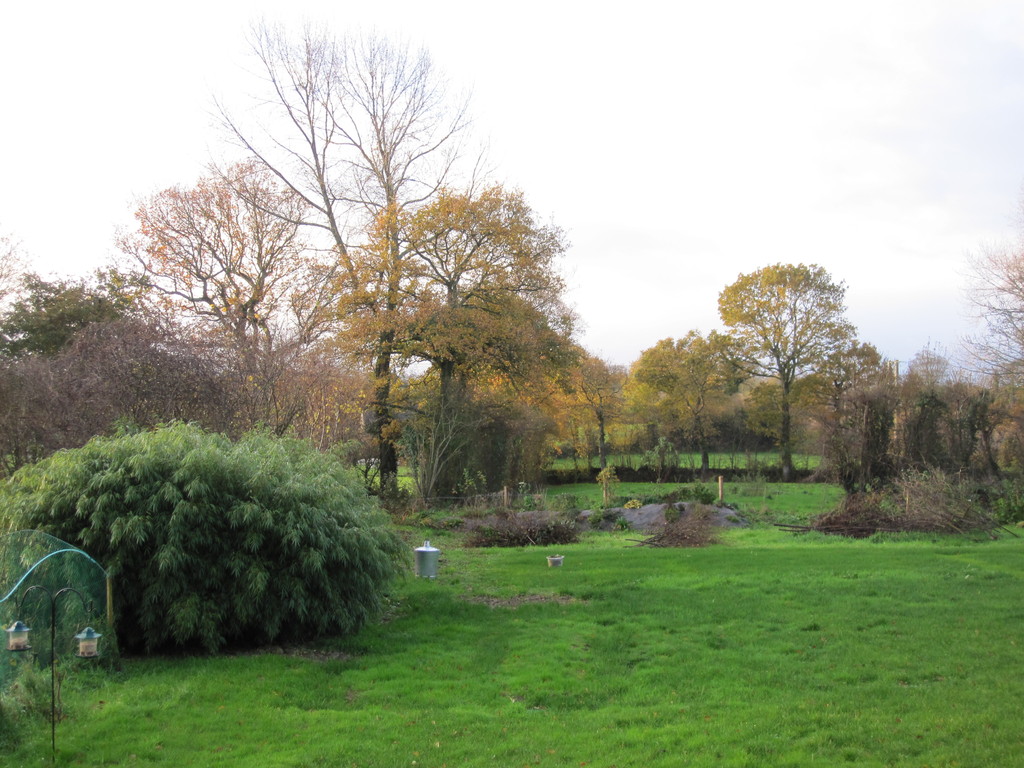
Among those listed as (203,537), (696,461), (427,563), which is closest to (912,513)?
(427,563)

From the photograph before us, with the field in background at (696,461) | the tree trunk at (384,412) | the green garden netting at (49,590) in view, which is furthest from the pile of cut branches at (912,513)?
the field in background at (696,461)

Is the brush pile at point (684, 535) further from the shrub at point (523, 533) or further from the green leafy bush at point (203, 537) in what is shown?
the green leafy bush at point (203, 537)

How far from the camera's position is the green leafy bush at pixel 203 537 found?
7.14 m

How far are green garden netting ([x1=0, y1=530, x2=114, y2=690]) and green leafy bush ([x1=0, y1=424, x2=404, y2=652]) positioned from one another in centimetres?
35

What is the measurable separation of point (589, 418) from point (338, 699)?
28.4 metres

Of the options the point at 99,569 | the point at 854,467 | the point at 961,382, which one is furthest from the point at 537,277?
the point at 99,569

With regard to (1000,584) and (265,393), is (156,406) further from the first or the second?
(1000,584)

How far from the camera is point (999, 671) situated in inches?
243

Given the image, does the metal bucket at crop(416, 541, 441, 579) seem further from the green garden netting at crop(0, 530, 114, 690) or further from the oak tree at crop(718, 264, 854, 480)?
the oak tree at crop(718, 264, 854, 480)

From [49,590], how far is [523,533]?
10.3 m

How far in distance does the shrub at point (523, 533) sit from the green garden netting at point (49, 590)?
353 inches

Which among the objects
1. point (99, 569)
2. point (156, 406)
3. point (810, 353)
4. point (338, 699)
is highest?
point (810, 353)

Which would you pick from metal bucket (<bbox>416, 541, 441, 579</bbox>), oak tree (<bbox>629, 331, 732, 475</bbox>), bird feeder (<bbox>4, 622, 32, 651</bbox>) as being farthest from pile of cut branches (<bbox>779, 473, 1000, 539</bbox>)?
oak tree (<bbox>629, 331, 732, 475</bbox>)

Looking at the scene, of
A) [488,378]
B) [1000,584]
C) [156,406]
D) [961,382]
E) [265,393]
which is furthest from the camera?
[488,378]
